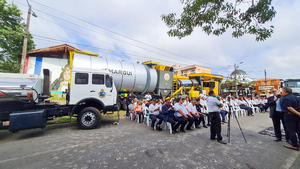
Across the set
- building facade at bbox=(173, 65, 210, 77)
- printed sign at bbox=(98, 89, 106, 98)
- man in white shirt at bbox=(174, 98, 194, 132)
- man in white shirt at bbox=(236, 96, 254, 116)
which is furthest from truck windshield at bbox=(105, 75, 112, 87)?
building facade at bbox=(173, 65, 210, 77)

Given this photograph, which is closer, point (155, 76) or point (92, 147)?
point (92, 147)

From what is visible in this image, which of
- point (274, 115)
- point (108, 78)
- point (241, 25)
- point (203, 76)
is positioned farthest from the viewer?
point (203, 76)

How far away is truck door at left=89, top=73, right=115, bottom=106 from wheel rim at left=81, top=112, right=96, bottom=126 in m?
0.75

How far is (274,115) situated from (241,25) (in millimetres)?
3283

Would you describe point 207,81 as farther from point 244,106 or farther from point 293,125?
point 293,125

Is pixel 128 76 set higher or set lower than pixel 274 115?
higher

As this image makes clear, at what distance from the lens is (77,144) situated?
3.78 meters

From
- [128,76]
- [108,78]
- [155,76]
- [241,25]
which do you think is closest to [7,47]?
[128,76]

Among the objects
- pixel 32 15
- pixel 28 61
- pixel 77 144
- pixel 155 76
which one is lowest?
pixel 77 144

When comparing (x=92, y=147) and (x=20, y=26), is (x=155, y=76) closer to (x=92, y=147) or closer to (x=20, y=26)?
(x=92, y=147)

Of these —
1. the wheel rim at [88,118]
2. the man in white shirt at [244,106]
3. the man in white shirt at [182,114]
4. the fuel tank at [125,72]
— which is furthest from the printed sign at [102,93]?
the man in white shirt at [244,106]

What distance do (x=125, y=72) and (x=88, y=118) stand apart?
4.16 meters

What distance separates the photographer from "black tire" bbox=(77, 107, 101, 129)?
5203 mm

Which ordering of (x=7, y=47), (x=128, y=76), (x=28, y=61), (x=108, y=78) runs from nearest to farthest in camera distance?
(x=108, y=78) < (x=128, y=76) < (x=7, y=47) < (x=28, y=61)
